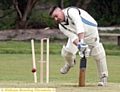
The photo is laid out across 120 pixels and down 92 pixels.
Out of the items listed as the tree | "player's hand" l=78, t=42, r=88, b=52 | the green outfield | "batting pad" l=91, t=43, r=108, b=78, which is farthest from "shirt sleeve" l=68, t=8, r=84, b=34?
the tree

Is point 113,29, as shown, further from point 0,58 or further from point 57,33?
point 0,58

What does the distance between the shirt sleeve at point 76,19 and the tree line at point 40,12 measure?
952 inches

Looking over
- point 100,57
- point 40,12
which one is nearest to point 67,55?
point 100,57

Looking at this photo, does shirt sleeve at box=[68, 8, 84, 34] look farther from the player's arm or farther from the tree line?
the tree line

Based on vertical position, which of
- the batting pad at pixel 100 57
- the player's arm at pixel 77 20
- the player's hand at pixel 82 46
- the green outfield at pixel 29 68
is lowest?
the green outfield at pixel 29 68

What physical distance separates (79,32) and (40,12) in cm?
3104

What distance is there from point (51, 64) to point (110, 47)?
31.6 ft

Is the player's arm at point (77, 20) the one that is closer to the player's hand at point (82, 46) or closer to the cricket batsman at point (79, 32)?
the cricket batsman at point (79, 32)

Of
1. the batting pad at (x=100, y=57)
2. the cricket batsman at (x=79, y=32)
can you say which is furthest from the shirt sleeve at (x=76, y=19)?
the batting pad at (x=100, y=57)

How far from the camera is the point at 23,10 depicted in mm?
34500

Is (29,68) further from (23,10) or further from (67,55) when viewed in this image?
(23,10)

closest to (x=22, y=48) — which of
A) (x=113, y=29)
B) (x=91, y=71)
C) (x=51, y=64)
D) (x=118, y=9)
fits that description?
(x=51, y=64)

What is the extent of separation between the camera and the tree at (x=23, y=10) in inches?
1349

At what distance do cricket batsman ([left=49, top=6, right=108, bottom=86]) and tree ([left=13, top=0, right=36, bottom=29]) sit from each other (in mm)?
23144
